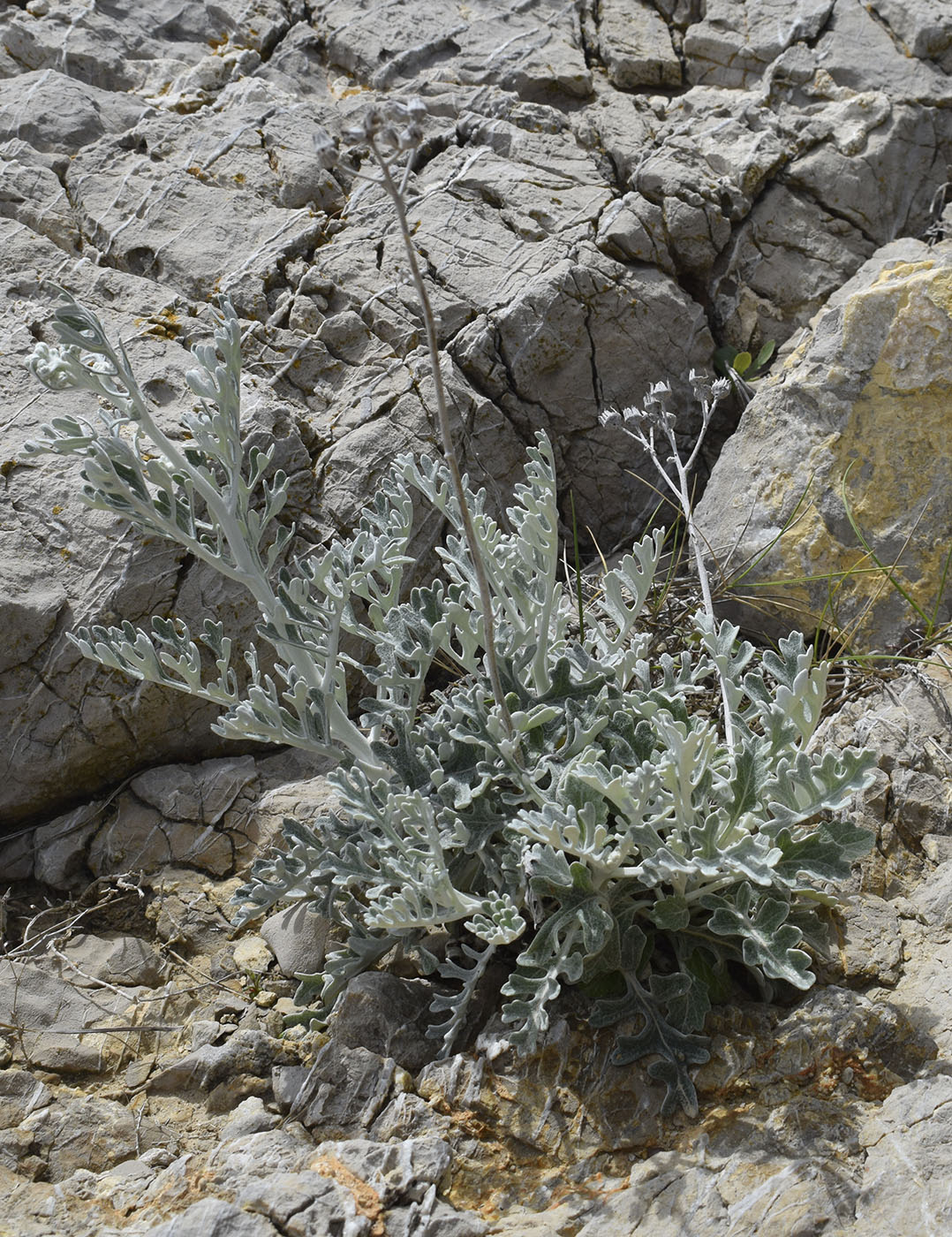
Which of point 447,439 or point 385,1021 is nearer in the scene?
point 447,439

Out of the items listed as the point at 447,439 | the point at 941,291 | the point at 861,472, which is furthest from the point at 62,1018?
the point at 941,291

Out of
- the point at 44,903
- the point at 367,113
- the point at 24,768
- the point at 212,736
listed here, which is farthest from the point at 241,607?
the point at 367,113

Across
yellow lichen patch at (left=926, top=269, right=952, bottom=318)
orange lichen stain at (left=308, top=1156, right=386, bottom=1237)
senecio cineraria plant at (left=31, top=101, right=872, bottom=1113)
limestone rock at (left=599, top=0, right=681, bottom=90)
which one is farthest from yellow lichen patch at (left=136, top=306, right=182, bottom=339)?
orange lichen stain at (left=308, top=1156, right=386, bottom=1237)

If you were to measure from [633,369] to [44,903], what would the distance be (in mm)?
3351

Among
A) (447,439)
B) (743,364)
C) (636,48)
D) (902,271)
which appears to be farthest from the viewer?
(636,48)

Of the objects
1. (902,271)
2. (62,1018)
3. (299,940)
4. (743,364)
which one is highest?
(902,271)

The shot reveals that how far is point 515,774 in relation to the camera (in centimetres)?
284

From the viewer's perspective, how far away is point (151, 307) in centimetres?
459

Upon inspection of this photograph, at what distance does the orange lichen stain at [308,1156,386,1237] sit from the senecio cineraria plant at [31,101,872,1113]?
1.46 feet

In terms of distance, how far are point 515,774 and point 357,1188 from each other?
107 cm

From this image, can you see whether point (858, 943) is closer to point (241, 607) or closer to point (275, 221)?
point (241, 607)

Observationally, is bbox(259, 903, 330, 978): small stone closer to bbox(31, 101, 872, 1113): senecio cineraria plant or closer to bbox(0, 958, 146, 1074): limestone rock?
bbox(31, 101, 872, 1113): senecio cineraria plant

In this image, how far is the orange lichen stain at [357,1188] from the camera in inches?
87.4

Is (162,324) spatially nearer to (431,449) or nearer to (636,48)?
(431,449)
